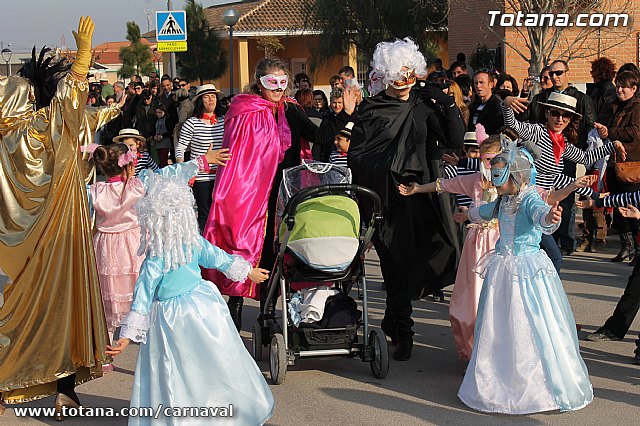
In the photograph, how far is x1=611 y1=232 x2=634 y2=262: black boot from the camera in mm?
10320

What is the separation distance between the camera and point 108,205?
7316 millimetres

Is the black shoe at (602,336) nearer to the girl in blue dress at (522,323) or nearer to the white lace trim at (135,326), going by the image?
the girl in blue dress at (522,323)

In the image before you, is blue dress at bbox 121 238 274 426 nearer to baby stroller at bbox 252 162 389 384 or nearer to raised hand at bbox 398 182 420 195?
baby stroller at bbox 252 162 389 384

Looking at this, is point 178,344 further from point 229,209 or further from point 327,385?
point 229,209

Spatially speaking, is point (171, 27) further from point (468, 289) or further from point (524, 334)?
point (524, 334)

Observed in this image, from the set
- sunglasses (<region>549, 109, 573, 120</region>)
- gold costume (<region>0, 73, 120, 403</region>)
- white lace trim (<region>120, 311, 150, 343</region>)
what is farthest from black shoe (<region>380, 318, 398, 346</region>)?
white lace trim (<region>120, 311, 150, 343</region>)

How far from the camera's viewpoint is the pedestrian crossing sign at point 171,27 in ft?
61.9

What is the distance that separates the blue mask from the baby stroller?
0.77m

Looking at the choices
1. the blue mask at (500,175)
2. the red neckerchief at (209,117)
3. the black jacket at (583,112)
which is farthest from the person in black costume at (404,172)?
the black jacket at (583,112)

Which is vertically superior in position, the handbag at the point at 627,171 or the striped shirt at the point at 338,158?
the striped shirt at the point at 338,158

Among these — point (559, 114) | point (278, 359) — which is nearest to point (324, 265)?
point (278, 359)

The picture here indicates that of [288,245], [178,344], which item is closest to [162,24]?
[288,245]

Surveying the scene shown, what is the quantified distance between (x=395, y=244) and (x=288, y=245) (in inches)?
38.5
